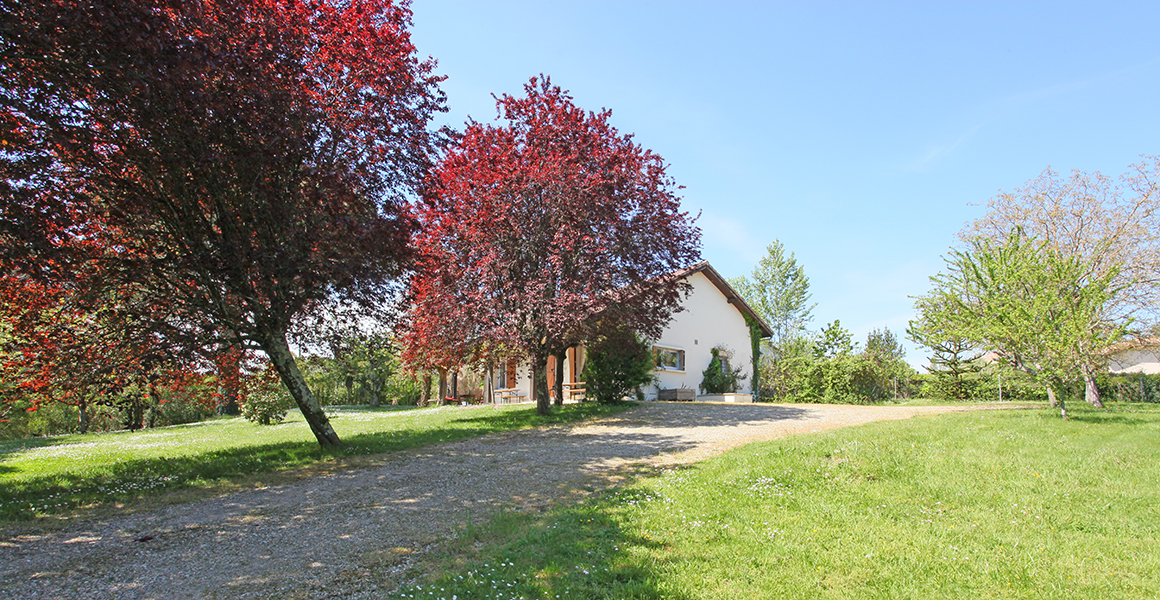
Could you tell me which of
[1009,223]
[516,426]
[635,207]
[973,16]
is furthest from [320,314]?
[1009,223]

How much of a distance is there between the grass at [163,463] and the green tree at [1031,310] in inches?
410

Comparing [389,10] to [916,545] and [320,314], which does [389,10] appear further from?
[916,545]

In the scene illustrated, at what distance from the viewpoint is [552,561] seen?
16.1 feet

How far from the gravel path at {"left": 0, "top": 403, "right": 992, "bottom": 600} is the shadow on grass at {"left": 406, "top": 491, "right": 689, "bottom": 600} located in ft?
1.64

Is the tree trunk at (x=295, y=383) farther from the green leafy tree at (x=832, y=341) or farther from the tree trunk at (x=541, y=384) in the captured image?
the green leafy tree at (x=832, y=341)

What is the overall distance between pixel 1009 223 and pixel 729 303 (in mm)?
12358

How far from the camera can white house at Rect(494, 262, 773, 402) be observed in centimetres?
2417

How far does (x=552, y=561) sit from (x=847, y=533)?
2.95m

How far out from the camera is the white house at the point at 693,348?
24.2 meters

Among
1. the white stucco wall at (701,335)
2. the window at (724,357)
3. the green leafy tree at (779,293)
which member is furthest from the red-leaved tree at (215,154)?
the green leafy tree at (779,293)

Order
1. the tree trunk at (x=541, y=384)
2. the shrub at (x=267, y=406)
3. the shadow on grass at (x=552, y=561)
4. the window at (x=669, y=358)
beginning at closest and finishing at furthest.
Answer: the shadow on grass at (x=552, y=561) → the tree trunk at (x=541, y=384) → the shrub at (x=267, y=406) → the window at (x=669, y=358)

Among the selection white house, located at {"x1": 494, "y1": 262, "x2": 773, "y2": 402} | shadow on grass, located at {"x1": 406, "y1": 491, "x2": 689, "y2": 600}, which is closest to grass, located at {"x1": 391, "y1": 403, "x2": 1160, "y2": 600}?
shadow on grass, located at {"x1": 406, "y1": 491, "x2": 689, "y2": 600}

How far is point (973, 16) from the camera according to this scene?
11781mm

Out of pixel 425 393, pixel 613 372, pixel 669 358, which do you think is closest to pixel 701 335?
pixel 669 358
